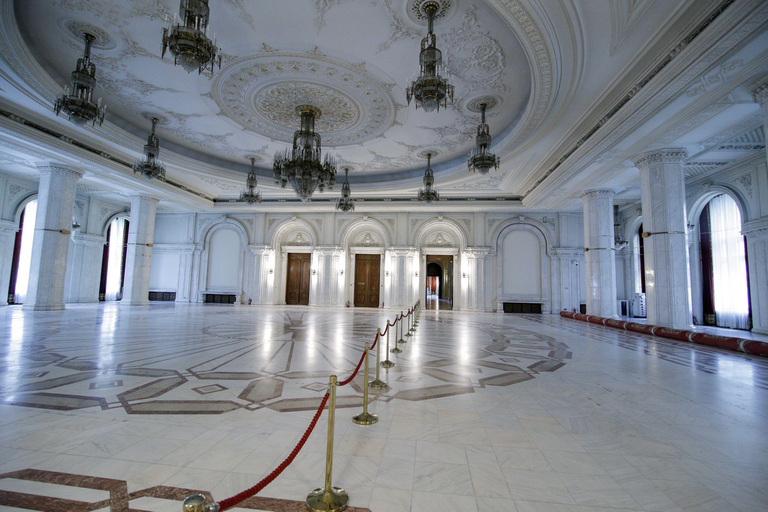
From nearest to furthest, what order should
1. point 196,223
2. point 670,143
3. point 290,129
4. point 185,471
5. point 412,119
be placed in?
1. point 185,471
2. point 670,143
3. point 412,119
4. point 290,129
5. point 196,223

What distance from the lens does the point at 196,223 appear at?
17469 millimetres

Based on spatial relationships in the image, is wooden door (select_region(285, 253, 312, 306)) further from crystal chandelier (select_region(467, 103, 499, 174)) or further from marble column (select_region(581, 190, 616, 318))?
marble column (select_region(581, 190, 616, 318))

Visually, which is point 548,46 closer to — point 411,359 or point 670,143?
point 670,143

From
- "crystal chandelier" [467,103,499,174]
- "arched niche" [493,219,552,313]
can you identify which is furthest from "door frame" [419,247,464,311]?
"crystal chandelier" [467,103,499,174]

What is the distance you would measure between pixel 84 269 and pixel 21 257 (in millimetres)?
2013

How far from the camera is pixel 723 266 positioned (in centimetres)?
1031

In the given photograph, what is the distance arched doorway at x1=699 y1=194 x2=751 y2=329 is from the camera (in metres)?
9.73

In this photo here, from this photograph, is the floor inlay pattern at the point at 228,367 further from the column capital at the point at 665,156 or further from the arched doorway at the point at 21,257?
the arched doorway at the point at 21,257

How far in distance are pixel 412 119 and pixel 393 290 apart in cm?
869

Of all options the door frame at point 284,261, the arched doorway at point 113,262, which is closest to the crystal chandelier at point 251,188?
the door frame at point 284,261

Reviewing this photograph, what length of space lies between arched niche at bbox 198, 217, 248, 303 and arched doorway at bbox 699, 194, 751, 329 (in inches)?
686

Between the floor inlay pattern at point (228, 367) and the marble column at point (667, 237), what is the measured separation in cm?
297

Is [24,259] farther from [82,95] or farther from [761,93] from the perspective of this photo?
[761,93]

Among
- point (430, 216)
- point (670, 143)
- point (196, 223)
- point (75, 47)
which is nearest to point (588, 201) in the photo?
point (670, 143)
